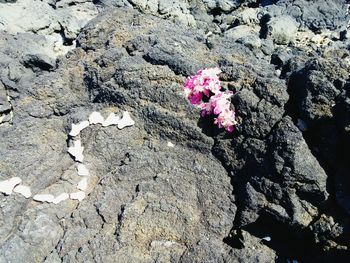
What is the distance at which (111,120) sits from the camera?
20.2 feet

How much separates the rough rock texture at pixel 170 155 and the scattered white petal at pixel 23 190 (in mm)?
81

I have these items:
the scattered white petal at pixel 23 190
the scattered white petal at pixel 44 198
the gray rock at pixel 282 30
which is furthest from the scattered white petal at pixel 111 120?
the gray rock at pixel 282 30

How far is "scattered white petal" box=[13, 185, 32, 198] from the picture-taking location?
564 centimetres

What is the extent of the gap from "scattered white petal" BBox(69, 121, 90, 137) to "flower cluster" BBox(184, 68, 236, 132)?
1.53m

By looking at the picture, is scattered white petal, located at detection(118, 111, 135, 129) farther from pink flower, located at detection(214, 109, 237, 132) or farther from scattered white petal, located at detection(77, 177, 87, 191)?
pink flower, located at detection(214, 109, 237, 132)

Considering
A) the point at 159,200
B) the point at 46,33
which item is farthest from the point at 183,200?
the point at 46,33

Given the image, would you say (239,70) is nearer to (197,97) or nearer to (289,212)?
(197,97)

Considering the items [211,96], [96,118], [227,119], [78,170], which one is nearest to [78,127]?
[96,118]

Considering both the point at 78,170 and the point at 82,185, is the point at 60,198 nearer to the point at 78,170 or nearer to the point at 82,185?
the point at 82,185

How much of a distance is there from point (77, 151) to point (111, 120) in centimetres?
65

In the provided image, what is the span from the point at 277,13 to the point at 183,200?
21.9ft

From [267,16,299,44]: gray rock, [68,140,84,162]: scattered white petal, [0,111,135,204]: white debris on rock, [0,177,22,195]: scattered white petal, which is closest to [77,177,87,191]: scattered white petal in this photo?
[0,111,135,204]: white debris on rock

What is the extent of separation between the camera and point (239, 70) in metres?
5.99

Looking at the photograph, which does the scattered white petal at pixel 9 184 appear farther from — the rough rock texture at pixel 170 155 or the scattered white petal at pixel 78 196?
the scattered white petal at pixel 78 196
